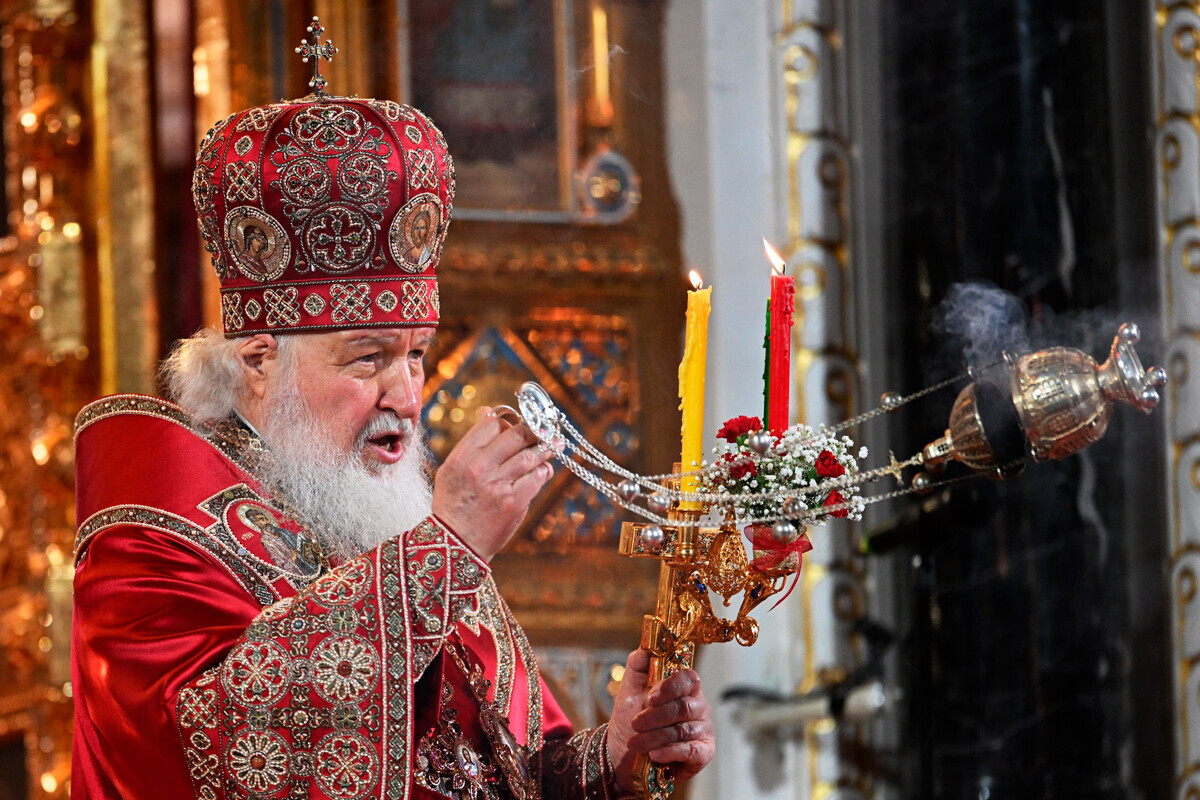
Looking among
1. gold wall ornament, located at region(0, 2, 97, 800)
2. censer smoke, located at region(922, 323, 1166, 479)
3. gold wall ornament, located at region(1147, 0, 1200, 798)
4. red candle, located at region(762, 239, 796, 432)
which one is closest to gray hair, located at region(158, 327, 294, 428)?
red candle, located at region(762, 239, 796, 432)

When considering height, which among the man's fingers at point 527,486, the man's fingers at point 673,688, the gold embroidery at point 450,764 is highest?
the man's fingers at point 527,486

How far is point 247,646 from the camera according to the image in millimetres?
2248

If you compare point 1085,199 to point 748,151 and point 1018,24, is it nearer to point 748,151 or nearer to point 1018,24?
point 1018,24

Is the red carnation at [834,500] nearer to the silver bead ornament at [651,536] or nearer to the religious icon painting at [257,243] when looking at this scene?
the silver bead ornament at [651,536]

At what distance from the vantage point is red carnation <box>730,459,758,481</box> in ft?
7.23

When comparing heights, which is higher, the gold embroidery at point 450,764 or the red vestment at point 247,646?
the red vestment at point 247,646

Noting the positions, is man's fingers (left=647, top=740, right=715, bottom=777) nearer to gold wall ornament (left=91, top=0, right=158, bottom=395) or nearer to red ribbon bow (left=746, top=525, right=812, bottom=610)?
red ribbon bow (left=746, top=525, right=812, bottom=610)

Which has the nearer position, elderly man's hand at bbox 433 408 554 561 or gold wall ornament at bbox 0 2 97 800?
elderly man's hand at bbox 433 408 554 561

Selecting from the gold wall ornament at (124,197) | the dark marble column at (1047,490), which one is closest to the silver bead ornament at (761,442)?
the dark marble column at (1047,490)

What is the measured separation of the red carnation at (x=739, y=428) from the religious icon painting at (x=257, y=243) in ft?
2.93

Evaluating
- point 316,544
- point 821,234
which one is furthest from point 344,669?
point 821,234

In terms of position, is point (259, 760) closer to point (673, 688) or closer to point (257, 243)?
point (673, 688)

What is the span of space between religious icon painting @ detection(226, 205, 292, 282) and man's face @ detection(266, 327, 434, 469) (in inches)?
5.2

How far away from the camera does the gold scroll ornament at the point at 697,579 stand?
7.43 feet
